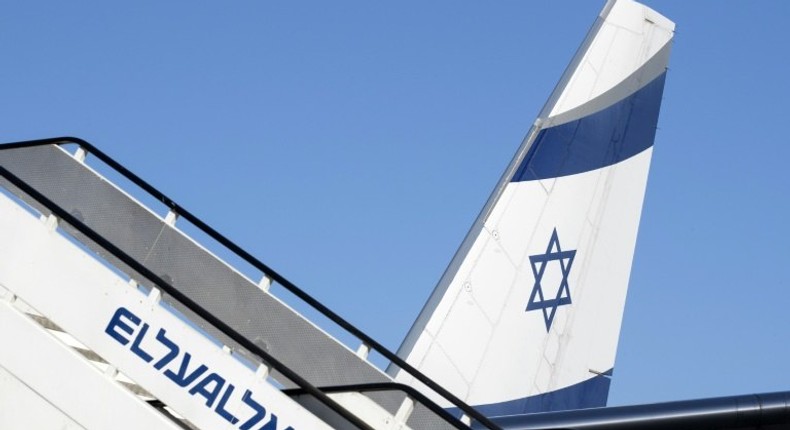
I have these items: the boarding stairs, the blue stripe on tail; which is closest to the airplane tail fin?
the blue stripe on tail

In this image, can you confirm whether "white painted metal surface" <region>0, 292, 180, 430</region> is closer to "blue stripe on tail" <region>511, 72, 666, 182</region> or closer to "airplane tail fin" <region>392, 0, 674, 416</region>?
"airplane tail fin" <region>392, 0, 674, 416</region>

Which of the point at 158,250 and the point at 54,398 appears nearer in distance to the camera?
the point at 54,398

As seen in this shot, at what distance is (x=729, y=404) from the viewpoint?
8812 mm

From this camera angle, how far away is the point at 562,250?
14.0 metres

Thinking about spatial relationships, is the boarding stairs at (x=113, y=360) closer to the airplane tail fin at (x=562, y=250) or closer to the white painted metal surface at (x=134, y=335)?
the white painted metal surface at (x=134, y=335)

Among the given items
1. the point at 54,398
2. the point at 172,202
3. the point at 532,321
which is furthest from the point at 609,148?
the point at 54,398

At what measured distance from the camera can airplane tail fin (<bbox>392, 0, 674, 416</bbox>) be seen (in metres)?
12.6

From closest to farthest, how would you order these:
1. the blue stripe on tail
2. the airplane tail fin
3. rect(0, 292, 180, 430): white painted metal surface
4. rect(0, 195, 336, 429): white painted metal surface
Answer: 1. rect(0, 292, 180, 430): white painted metal surface
2. rect(0, 195, 336, 429): white painted metal surface
3. the airplane tail fin
4. the blue stripe on tail

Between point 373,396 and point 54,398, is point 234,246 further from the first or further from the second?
point 54,398

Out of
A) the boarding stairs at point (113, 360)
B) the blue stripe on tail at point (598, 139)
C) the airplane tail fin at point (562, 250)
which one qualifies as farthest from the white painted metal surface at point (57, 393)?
the blue stripe on tail at point (598, 139)

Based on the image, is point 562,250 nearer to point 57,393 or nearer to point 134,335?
point 134,335

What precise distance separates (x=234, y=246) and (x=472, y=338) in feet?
13.9

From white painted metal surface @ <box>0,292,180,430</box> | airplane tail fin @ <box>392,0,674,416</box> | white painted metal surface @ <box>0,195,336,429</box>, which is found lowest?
white painted metal surface @ <box>0,292,180,430</box>

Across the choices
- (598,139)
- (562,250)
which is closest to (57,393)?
(562,250)
